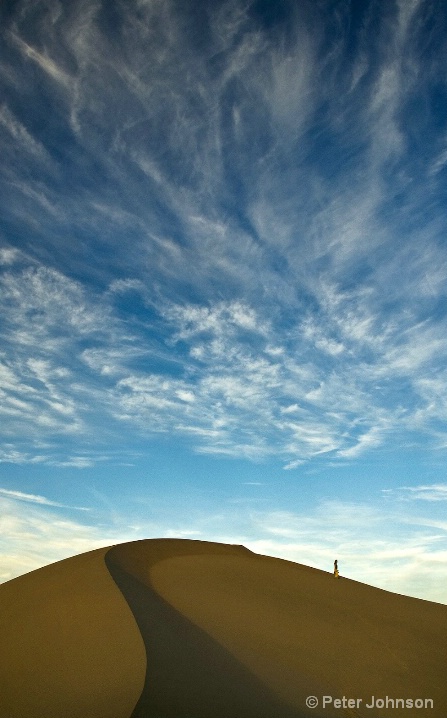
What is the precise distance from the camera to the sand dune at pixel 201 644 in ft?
52.5

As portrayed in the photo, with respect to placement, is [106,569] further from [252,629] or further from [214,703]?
[214,703]

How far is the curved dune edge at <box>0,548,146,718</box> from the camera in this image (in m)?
15.6

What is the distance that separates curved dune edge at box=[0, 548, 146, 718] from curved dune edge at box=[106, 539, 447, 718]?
60cm

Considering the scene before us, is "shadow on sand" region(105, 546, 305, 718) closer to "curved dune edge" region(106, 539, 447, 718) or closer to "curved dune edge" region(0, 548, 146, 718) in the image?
"curved dune edge" region(106, 539, 447, 718)

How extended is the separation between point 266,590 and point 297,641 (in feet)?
16.5

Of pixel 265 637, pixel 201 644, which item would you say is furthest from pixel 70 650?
pixel 265 637

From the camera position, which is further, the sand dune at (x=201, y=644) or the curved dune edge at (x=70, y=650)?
the sand dune at (x=201, y=644)

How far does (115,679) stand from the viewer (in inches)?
642

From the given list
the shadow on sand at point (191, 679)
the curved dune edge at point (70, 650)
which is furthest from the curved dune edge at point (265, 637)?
the curved dune edge at point (70, 650)

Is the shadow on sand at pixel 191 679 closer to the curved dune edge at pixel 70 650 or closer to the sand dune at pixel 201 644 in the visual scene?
the sand dune at pixel 201 644

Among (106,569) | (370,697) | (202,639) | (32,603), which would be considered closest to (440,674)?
(370,697)

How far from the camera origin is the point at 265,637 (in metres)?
20.5

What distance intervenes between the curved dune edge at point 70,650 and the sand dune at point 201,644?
0.16ft

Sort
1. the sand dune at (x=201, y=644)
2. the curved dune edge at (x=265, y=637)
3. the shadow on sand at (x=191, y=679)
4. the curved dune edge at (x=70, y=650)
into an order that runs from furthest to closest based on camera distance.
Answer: the curved dune edge at (x=265, y=637), the sand dune at (x=201, y=644), the curved dune edge at (x=70, y=650), the shadow on sand at (x=191, y=679)
